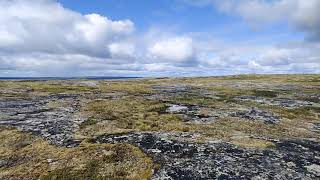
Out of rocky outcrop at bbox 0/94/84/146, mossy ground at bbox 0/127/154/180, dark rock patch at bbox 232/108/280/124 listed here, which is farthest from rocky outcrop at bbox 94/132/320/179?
dark rock patch at bbox 232/108/280/124

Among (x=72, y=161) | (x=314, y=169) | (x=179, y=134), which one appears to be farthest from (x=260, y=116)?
(x=72, y=161)

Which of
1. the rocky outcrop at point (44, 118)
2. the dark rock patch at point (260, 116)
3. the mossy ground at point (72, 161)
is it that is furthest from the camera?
the dark rock patch at point (260, 116)

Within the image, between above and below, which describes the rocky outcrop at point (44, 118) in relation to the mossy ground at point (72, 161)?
above

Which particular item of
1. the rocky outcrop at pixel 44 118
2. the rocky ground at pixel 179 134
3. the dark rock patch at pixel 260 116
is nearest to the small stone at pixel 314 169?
the rocky ground at pixel 179 134

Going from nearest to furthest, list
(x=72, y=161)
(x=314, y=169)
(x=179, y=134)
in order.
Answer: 1. (x=314, y=169)
2. (x=72, y=161)
3. (x=179, y=134)

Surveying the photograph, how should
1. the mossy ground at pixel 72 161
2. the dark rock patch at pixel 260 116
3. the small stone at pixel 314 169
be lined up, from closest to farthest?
1. the mossy ground at pixel 72 161
2. the small stone at pixel 314 169
3. the dark rock patch at pixel 260 116

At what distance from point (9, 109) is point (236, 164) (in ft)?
94.6

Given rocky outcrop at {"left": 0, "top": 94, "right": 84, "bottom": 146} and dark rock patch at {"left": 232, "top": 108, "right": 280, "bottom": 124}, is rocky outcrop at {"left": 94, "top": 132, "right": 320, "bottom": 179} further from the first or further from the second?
dark rock patch at {"left": 232, "top": 108, "right": 280, "bottom": 124}

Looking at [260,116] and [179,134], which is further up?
[179,134]

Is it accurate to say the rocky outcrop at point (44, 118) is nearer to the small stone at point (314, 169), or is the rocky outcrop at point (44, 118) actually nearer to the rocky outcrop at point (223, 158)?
the rocky outcrop at point (223, 158)

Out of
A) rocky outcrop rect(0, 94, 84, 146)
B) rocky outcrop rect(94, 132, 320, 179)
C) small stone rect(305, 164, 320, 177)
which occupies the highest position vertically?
rocky outcrop rect(0, 94, 84, 146)

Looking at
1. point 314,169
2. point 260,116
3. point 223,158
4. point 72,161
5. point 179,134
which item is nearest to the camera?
point 314,169

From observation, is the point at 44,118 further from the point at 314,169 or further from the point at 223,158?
the point at 314,169

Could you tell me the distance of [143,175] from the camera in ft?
71.8
